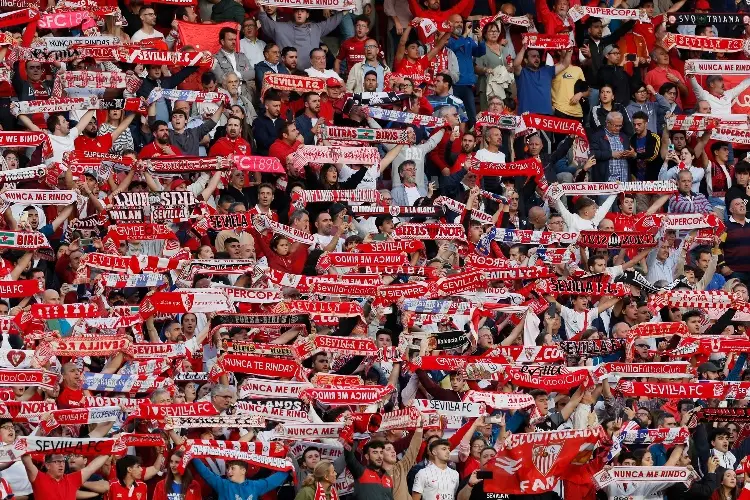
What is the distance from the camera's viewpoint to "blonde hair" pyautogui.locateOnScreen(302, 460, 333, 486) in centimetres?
2139

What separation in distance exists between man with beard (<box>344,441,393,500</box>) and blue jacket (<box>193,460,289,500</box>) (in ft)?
2.61

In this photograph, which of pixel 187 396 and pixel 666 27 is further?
pixel 666 27

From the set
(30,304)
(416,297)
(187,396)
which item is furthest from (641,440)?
(30,304)

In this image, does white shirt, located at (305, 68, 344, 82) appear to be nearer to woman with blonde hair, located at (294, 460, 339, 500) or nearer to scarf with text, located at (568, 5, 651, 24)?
scarf with text, located at (568, 5, 651, 24)

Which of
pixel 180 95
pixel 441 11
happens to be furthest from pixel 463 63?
pixel 180 95

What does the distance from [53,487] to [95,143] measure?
5682mm

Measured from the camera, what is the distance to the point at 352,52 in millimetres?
28344

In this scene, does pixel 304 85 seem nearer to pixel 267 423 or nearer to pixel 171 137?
pixel 171 137

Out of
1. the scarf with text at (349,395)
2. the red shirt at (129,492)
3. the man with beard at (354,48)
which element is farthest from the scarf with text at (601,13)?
the red shirt at (129,492)

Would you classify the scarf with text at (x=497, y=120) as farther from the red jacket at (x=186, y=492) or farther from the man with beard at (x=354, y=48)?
the red jacket at (x=186, y=492)

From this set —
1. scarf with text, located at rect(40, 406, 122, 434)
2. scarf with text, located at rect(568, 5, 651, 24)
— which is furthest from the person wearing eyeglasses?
scarf with text, located at rect(40, 406, 122, 434)

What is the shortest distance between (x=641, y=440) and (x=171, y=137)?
20.9ft

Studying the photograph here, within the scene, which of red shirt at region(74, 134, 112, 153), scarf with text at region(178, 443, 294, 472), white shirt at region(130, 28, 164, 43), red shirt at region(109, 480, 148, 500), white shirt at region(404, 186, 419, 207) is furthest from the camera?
white shirt at region(130, 28, 164, 43)

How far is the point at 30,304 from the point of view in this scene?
75.8 feet
